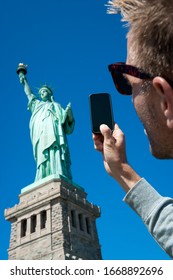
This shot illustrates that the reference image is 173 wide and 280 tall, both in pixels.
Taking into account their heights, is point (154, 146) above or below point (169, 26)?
below

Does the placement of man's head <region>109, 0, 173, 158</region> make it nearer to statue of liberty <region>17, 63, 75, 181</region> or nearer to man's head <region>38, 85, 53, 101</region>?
statue of liberty <region>17, 63, 75, 181</region>

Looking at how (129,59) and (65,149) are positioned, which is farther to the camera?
(65,149)

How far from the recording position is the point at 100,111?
2.80 meters

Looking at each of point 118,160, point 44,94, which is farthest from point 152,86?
point 44,94

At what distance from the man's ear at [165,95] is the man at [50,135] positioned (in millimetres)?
23441

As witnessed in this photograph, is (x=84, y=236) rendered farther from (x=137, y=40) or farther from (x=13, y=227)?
(x=137, y=40)

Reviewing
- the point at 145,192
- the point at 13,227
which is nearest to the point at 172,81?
the point at 145,192

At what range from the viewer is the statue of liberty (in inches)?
1029

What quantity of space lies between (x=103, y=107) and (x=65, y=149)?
2450 centimetres

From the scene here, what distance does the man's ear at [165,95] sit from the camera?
154 centimetres

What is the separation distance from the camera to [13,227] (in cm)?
2498

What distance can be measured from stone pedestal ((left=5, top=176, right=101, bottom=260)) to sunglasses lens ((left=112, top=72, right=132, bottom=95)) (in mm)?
19814

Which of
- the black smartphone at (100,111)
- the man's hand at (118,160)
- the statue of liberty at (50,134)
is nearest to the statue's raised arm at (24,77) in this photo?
the statue of liberty at (50,134)

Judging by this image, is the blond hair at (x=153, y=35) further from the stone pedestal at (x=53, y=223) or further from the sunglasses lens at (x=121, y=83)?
the stone pedestal at (x=53, y=223)
